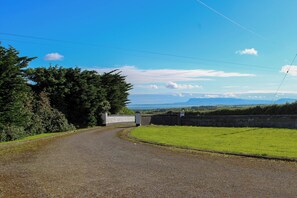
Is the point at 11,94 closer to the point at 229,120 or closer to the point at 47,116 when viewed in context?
the point at 47,116

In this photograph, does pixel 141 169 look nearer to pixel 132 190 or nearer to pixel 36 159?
pixel 132 190

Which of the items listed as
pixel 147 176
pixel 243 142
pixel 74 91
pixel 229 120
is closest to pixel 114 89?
pixel 74 91

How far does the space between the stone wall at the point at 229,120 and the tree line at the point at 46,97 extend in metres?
6.65

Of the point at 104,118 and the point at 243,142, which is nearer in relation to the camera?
the point at 243,142

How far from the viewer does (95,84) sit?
36594 millimetres

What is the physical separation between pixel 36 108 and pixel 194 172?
1982 centimetres

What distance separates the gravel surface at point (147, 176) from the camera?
22.3 feet

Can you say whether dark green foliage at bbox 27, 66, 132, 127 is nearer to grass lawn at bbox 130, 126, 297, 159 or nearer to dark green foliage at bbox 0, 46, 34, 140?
dark green foliage at bbox 0, 46, 34, 140

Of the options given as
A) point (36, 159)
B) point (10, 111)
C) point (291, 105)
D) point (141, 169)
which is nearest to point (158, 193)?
point (141, 169)

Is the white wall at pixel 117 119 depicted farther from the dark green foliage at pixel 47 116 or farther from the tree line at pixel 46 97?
the dark green foliage at pixel 47 116

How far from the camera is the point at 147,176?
27.5 feet

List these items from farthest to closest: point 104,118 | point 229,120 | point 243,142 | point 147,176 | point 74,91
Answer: point 104,118, point 74,91, point 229,120, point 243,142, point 147,176

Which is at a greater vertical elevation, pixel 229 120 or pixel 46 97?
pixel 46 97

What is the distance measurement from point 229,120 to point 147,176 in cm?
2229
